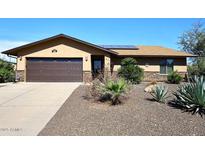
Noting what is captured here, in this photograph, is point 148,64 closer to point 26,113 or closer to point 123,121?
point 26,113

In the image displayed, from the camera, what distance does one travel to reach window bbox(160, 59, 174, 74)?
2606 cm

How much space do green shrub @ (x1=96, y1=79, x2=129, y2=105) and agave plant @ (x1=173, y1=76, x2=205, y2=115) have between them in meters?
2.41

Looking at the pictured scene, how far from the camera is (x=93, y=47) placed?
2367cm

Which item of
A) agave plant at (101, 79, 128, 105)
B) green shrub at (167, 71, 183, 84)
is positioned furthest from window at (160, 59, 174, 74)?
agave plant at (101, 79, 128, 105)

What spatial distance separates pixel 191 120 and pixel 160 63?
18.3m

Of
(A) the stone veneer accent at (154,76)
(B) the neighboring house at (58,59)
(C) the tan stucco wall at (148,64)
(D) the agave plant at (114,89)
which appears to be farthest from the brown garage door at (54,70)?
(D) the agave plant at (114,89)

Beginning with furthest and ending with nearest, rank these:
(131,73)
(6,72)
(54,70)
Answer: (6,72)
(54,70)
(131,73)

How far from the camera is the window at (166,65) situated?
26.1m

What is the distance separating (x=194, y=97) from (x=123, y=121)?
3052mm

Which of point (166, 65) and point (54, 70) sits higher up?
point (166, 65)

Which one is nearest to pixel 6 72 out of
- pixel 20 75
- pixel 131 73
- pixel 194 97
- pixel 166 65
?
pixel 20 75

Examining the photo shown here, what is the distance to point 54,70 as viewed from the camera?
23.1 m

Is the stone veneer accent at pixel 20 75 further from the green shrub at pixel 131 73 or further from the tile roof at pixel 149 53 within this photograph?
the tile roof at pixel 149 53
